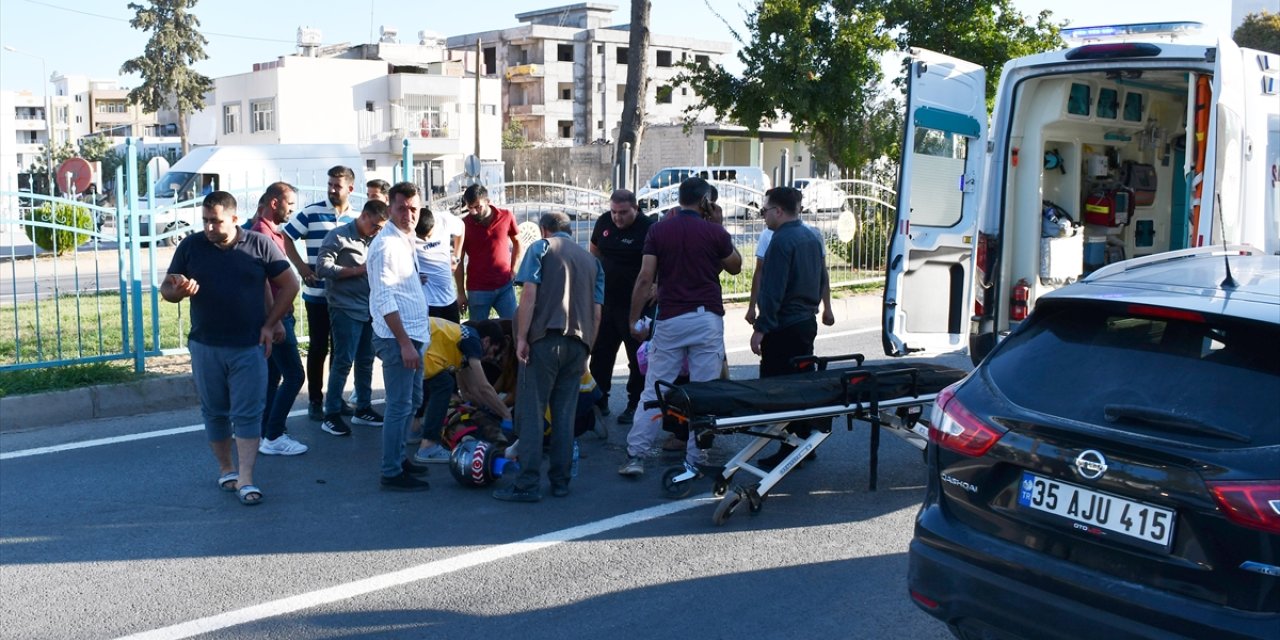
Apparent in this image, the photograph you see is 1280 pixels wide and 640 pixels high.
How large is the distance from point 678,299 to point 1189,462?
390 cm

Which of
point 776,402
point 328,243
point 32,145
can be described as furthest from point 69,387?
point 32,145

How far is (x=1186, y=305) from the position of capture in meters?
3.76

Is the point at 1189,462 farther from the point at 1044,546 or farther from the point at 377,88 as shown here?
the point at 377,88

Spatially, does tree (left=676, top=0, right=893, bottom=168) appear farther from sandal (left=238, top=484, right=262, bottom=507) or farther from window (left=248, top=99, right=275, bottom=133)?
window (left=248, top=99, right=275, bottom=133)

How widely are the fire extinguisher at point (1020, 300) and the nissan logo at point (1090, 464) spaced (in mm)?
5171

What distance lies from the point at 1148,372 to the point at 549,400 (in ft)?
11.8

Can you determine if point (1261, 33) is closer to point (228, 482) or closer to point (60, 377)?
point (60, 377)

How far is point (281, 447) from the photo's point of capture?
7.58 meters

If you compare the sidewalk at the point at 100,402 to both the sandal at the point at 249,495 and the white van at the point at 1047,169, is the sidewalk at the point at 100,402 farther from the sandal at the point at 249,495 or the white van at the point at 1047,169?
the white van at the point at 1047,169

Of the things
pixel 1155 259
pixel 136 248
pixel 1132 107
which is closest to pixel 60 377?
pixel 136 248

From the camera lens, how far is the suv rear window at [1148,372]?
344 centimetres

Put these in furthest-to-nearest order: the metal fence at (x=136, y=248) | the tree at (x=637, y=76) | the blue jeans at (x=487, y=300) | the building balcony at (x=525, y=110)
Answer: the building balcony at (x=525, y=110) → the tree at (x=637, y=76) → the metal fence at (x=136, y=248) → the blue jeans at (x=487, y=300)

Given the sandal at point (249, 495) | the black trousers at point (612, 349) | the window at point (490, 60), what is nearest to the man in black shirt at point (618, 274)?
the black trousers at point (612, 349)

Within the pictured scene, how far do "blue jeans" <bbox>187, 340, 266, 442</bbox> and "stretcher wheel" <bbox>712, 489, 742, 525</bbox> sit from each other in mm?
2603
